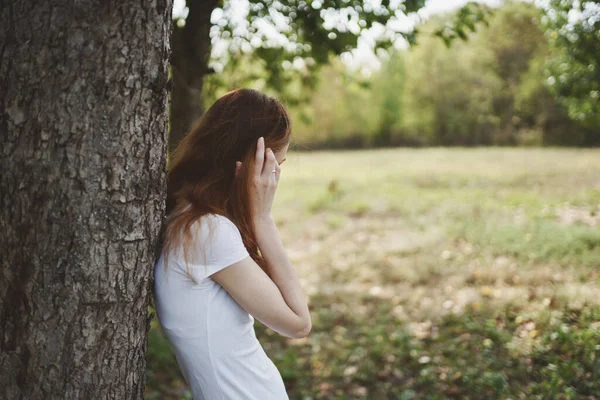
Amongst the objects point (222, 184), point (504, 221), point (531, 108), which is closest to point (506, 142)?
point (531, 108)

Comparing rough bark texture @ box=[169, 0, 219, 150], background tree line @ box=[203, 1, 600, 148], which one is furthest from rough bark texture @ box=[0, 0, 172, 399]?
background tree line @ box=[203, 1, 600, 148]

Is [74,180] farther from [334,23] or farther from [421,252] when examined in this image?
[421,252]

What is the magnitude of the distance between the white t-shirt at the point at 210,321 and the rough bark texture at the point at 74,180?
156 millimetres

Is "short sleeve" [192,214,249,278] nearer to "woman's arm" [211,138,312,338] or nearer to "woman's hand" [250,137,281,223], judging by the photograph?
"woman's arm" [211,138,312,338]

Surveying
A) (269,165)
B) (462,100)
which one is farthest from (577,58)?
(462,100)

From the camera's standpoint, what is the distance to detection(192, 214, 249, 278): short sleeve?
173cm

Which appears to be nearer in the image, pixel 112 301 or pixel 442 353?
pixel 112 301

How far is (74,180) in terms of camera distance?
62.5 inches

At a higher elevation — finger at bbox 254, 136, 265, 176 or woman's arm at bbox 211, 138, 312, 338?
finger at bbox 254, 136, 265, 176

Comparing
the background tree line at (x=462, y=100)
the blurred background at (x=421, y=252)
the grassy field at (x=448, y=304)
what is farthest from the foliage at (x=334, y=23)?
the background tree line at (x=462, y=100)

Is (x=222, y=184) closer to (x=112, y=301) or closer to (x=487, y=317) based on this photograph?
(x=112, y=301)

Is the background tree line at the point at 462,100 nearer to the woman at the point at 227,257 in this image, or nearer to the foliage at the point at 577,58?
the foliage at the point at 577,58

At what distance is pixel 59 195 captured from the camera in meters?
1.58

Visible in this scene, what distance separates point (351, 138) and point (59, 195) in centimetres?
4374
